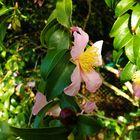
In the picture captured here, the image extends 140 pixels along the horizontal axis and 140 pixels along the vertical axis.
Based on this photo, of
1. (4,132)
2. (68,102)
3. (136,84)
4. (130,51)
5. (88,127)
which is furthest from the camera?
(136,84)

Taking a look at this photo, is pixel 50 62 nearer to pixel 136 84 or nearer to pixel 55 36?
pixel 55 36

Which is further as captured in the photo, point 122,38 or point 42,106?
point 122,38

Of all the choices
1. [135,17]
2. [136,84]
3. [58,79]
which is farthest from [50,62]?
[136,84]

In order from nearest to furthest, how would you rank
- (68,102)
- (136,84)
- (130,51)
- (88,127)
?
(88,127), (68,102), (130,51), (136,84)

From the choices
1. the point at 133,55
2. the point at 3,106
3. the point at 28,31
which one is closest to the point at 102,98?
the point at 28,31

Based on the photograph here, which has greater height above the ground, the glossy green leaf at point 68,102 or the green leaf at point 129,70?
the glossy green leaf at point 68,102

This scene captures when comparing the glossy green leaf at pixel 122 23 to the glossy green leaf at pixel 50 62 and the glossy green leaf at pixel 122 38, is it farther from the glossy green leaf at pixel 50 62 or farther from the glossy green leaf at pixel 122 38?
the glossy green leaf at pixel 50 62

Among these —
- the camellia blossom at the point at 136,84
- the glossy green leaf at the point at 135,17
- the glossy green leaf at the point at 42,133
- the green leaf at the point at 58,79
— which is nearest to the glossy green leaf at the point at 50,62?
the green leaf at the point at 58,79
